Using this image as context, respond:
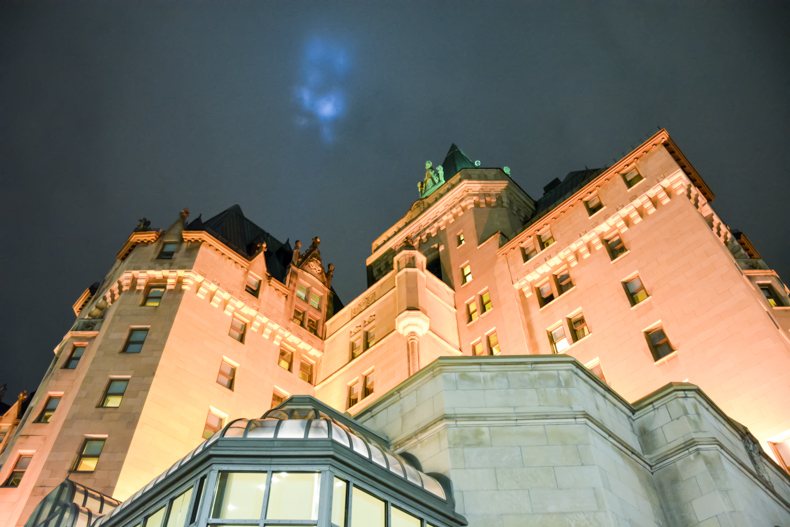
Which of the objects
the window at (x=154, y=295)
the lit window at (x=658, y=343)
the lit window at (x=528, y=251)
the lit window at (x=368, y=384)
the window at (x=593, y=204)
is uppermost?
the window at (x=593, y=204)

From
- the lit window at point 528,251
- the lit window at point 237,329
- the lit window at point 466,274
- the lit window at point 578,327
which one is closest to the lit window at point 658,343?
the lit window at point 578,327

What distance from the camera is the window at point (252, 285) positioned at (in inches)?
1717

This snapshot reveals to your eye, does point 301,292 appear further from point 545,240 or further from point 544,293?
point 545,240

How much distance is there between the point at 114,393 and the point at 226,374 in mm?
6717

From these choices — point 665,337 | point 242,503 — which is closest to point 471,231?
point 665,337

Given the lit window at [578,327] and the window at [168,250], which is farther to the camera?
the window at [168,250]

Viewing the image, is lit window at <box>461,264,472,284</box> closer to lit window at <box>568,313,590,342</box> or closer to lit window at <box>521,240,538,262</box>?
lit window at <box>521,240,538,262</box>

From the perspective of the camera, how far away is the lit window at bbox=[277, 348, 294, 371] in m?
42.7

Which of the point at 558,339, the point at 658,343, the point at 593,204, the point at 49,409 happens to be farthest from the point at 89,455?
the point at 593,204

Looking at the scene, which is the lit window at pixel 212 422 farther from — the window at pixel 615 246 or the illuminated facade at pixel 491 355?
the window at pixel 615 246

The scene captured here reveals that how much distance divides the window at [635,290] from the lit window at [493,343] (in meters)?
9.40

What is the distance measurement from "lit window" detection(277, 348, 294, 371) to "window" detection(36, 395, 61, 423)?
544 inches

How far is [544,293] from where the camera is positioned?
40.7 meters

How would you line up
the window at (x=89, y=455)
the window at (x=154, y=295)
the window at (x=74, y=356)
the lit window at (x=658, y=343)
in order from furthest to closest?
the window at (x=154, y=295), the window at (x=74, y=356), the lit window at (x=658, y=343), the window at (x=89, y=455)
